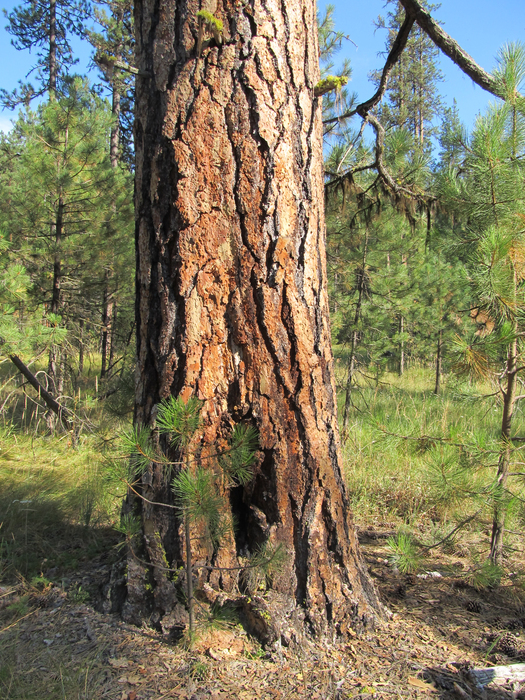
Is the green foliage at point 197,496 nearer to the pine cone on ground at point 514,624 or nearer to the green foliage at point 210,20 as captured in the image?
the pine cone on ground at point 514,624

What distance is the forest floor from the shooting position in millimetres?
1539

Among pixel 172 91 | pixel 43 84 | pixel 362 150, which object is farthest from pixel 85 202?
pixel 43 84

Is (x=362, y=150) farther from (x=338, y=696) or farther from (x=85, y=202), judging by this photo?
(x=338, y=696)

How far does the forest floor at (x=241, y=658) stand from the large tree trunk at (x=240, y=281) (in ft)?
0.40

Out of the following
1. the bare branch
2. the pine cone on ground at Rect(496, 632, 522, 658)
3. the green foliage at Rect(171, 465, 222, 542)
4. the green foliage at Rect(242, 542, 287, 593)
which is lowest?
the pine cone on ground at Rect(496, 632, 522, 658)

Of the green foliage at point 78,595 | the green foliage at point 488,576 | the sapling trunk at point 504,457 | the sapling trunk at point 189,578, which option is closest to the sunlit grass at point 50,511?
the green foliage at point 78,595

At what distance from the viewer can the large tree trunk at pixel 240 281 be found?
1738 millimetres

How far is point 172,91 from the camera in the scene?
1.75m

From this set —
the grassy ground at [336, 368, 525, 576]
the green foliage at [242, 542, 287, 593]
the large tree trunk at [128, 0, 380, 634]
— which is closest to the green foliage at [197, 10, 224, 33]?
the large tree trunk at [128, 0, 380, 634]

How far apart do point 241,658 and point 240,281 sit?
1392 mm

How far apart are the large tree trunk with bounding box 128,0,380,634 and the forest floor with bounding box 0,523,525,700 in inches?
4.8

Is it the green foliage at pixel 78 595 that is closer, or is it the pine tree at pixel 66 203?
the green foliage at pixel 78 595

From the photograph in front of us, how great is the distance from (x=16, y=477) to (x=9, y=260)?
2.72m

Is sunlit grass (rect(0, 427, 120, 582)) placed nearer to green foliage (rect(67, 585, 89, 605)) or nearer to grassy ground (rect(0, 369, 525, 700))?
grassy ground (rect(0, 369, 525, 700))
